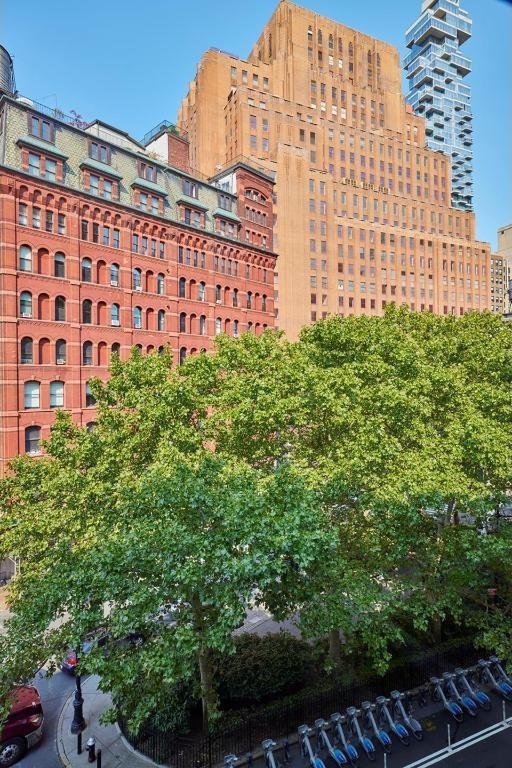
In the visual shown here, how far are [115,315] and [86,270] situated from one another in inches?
164

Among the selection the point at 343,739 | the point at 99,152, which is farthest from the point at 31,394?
the point at 343,739

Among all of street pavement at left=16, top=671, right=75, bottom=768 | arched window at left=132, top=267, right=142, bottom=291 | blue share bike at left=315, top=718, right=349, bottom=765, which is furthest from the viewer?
arched window at left=132, top=267, right=142, bottom=291

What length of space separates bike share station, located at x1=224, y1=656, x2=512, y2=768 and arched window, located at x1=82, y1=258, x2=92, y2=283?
32161 mm

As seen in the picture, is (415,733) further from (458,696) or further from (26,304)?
(26,304)

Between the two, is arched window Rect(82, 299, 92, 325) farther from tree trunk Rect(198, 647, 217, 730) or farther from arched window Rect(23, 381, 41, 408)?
tree trunk Rect(198, 647, 217, 730)

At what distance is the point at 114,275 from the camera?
126 ft

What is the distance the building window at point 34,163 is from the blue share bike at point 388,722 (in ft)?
120

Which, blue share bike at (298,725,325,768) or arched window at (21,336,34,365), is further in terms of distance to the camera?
arched window at (21,336,34,365)

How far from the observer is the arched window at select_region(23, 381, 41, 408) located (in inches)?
1290

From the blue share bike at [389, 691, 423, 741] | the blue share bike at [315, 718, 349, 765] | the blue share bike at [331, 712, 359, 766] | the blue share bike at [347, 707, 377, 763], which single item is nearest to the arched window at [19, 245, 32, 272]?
the blue share bike at [315, 718, 349, 765]

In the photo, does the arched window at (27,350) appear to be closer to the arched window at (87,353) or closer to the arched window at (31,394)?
the arched window at (31,394)

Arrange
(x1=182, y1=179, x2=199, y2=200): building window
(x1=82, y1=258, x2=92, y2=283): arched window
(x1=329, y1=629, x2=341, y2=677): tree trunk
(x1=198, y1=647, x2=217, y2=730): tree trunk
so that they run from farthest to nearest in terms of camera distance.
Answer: (x1=182, y1=179, x2=199, y2=200): building window, (x1=82, y1=258, x2=92, y2=283): arched window, (x1=329, y1=629, x2=341, y2=677): tree trunk, (x1=198, y1=647, x2=217, y2=730): tree trunk

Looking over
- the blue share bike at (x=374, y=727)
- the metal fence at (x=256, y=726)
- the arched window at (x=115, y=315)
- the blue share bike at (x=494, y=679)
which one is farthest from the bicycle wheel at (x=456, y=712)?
the arched window at (x=115, y=315)

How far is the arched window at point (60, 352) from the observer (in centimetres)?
3462
